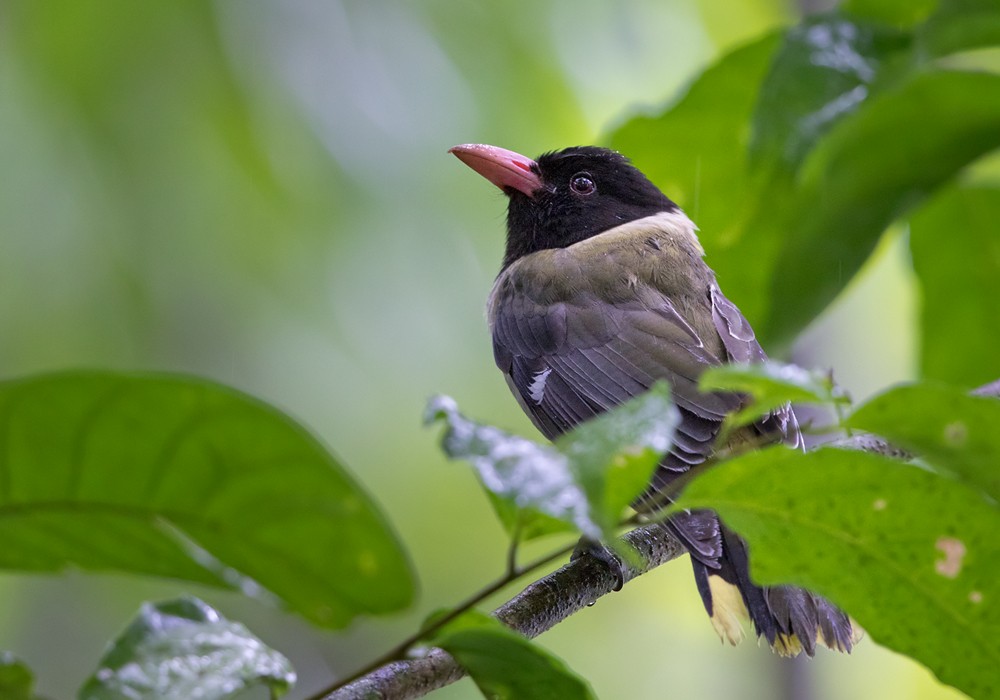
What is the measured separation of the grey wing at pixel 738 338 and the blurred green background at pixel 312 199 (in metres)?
A: 0.79

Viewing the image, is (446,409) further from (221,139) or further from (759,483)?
(221,139)

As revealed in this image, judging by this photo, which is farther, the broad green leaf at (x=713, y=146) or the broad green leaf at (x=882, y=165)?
the broad green leaf at (x=713, y=146)

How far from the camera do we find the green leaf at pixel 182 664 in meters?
1.09

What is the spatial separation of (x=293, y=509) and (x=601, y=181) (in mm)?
2350

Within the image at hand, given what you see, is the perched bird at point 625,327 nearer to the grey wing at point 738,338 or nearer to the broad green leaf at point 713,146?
the grey wing at point 738,338

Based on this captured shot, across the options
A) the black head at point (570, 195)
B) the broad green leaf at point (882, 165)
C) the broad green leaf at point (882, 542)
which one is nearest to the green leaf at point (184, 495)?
the broad green leaf at point (882, 542)

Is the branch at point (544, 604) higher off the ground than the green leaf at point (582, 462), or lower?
lower

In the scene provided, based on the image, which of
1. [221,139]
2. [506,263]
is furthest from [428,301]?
[221,139]

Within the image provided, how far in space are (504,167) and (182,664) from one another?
239 cm

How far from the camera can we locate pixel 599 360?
2699 millimetres

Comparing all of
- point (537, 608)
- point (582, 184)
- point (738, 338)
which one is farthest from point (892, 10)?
point (537, 608)

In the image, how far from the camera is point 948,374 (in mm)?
2475

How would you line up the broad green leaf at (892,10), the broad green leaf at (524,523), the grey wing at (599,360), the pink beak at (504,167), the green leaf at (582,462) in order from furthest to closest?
the pink beak at (504,167) → the grey wing at (599,360) → the broad green leaf at (892,10) → the broad green leaf at (524,523) → the green leaf at (582,462)

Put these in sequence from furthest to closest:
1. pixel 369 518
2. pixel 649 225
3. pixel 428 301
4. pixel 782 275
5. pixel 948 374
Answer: pixel 428 301, pixel 649 225, pixel 948 374, pixel 782 275, pixel 369 518
